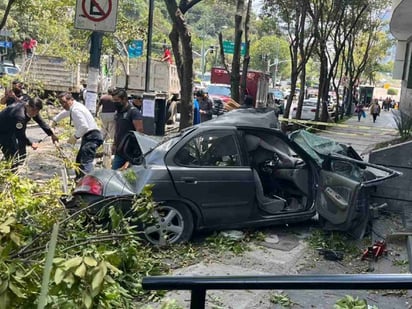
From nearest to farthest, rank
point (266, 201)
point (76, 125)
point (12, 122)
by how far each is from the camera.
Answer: point (266, 201)
point (76, 125)
point (12, 122)

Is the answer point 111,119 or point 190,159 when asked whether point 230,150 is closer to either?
point 190,159

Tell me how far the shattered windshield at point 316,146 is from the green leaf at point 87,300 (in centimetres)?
533

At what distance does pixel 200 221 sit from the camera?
253 inches

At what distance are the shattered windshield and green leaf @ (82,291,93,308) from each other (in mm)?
5328

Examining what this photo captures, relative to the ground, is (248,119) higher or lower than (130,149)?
higher

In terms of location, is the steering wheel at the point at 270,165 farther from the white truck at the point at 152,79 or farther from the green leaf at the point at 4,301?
the white truck at the point at 152,79

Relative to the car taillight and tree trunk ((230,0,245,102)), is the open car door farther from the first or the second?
tree trunk ((230,0,245,102))

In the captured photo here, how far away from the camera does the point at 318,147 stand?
7.34 m

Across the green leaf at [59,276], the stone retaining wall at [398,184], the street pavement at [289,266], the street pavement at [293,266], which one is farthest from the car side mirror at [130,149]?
the green leaf at [59,276]

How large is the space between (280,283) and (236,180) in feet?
15.8

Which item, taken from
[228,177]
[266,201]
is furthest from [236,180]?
[266,201]

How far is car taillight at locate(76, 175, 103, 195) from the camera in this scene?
5977 mm

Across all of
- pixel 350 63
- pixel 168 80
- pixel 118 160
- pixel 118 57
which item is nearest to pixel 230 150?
pixel 118 160

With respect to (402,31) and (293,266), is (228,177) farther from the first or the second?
(402,31)
